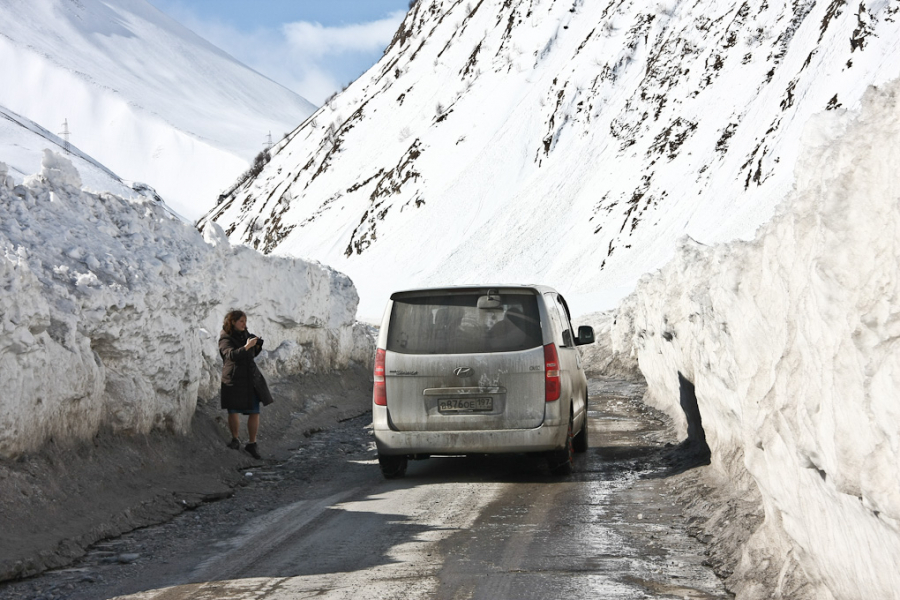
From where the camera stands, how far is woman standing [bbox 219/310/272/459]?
10828 mm

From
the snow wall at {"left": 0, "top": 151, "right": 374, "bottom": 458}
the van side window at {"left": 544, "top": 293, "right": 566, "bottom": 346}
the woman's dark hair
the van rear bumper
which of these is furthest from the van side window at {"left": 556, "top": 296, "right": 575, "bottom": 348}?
the snow wall at {"left": 0, "top": 151, "right": 374, "bottom": 458}

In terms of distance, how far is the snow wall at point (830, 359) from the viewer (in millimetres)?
3637

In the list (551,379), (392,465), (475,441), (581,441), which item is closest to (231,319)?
(392,465)

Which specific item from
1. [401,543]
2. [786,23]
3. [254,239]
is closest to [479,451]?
[401,543]

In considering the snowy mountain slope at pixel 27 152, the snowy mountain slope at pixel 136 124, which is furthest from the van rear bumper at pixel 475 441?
the snowy mountain slope at pixel 136 124

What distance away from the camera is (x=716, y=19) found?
5328 centimetres

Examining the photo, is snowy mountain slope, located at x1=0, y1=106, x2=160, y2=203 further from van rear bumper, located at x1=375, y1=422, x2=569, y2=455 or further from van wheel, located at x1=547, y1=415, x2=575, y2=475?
van wheel, located at x1=547, y1=415, x2=575, y2=475

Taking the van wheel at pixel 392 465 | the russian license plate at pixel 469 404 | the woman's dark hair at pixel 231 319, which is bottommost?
the van wheel at pixel 392 465

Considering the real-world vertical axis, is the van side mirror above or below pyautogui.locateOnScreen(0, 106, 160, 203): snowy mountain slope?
below

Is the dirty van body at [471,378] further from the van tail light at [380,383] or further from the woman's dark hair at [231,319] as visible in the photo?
the woman's dark hair at [231,319]

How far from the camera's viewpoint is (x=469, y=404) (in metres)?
9.23

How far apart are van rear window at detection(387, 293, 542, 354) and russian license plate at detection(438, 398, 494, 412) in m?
0.46

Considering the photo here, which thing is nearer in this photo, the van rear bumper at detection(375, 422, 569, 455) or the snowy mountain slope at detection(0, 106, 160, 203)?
the van rear bumper at detection(375, 422, 569, 455)

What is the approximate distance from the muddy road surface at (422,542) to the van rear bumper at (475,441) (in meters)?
0.33
